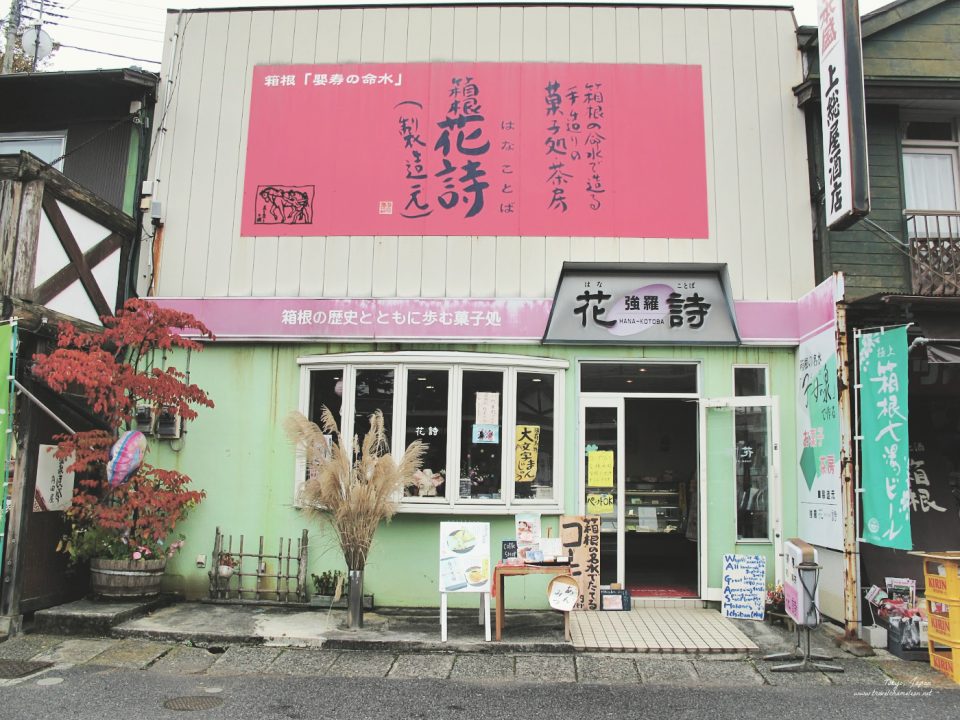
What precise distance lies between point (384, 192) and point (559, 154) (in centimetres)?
245

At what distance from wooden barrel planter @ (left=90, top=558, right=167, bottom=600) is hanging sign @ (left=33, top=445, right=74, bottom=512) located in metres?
0.81

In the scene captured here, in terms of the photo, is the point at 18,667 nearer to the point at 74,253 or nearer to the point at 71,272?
the point at 71,272

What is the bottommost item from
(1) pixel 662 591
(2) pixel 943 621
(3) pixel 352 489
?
(1) pixel 662 591

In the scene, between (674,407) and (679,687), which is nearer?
(679,687)

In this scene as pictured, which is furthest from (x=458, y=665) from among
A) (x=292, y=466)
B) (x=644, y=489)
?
(x=644, y=489)

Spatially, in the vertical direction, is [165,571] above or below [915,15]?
below

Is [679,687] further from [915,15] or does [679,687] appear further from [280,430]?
[915,15]

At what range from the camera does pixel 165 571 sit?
926 cm

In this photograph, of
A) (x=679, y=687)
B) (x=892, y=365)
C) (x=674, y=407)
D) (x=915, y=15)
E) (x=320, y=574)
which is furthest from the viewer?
(x=674, y=407)

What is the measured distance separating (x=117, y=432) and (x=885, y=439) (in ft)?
29.1

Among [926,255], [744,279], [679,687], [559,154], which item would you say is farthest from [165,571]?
[926,255]

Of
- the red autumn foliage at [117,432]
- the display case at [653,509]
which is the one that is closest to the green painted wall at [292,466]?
the red autumn foliage at [117,432]

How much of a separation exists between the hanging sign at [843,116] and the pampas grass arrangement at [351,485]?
5.62m

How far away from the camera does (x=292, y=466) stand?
30.8 ft
